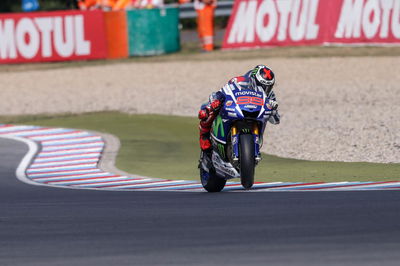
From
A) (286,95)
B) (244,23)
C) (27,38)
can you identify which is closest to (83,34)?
(27,38)

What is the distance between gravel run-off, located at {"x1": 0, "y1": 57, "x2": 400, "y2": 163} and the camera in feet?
57.4

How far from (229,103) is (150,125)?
10.0 metres

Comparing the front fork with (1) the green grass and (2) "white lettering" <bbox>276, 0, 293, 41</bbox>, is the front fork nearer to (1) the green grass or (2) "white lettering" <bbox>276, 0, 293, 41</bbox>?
(1) the green grass

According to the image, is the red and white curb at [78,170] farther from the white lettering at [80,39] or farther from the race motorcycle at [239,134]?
the white lettering at [80,39]

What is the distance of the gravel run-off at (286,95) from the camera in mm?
17484

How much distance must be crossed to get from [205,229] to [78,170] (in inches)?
275

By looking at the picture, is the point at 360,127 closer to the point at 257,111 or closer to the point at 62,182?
the point at 62,182

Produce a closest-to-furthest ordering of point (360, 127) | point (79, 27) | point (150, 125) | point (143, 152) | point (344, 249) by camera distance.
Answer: point (344, 249), point (143, 152), point (360, 127), point (150, 125), point (79, 27)

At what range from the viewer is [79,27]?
31.2 meters

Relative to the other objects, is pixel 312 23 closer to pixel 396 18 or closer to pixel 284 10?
pixel 284 10

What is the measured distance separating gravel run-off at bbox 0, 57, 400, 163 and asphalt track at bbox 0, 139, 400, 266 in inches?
222

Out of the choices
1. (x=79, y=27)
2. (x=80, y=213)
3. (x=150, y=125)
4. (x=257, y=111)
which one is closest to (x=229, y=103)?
(x=257, y=111)

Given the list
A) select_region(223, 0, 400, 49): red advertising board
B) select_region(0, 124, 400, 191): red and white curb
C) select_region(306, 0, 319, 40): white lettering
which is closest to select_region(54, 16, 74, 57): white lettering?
select_region(223, 0, 400, 49): red advertising board

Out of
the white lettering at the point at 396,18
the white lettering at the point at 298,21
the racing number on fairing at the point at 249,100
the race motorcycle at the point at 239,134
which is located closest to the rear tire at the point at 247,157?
the race motorcycle at the point at 239,134
